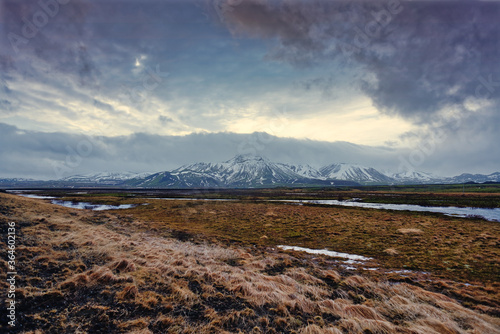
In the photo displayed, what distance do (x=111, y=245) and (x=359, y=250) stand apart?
22.7 meters

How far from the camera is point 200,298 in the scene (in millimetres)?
9742

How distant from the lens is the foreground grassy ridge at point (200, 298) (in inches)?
306

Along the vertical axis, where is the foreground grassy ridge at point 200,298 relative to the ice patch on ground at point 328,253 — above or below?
above

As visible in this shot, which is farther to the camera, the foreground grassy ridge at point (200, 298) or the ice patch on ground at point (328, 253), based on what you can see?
the ice patch on ground at point (328, 253)

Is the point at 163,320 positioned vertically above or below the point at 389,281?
above

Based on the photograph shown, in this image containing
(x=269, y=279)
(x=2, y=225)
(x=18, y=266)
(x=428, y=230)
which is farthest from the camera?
(x=428, y=230)

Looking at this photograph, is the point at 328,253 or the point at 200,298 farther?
the point at 328,253

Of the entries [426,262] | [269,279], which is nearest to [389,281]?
[426,262]

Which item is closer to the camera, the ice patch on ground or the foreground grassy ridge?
the foreground grassy ridge

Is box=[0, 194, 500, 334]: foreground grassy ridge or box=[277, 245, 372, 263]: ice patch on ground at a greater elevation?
box=[0, 194, 500, 334]: foreground grassy ridge

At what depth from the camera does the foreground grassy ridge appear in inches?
306

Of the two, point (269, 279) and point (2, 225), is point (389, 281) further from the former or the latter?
point (2, 225)

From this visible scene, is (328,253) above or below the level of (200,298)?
below

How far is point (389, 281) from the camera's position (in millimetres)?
13008
